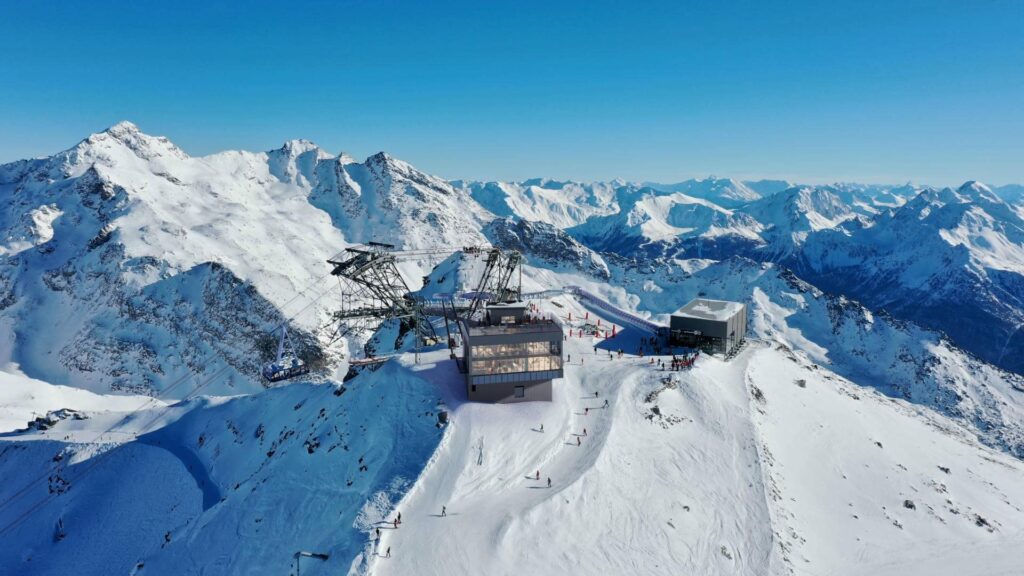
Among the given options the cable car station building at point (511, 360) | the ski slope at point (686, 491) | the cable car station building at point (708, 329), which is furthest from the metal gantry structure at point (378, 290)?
the cable car station building at point (708, 329)

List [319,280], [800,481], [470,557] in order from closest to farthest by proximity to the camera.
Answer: [470,557], [800,481], [319,280]

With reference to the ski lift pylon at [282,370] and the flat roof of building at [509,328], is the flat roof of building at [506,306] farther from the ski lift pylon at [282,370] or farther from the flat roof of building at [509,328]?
the ski lift pylon at [282,370]

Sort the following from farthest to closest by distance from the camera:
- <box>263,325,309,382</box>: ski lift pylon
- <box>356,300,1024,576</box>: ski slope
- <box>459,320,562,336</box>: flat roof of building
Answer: <box>263,325,309,382</box>: ski lift pylon → <box>459,320,562,336</box>: flat roof of building → <box>356,300,1024,576</box>: ski slope

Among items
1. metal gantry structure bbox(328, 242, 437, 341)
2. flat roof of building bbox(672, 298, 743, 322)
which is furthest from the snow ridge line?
metal gantry structure bbox(328, 242, 437, 341)

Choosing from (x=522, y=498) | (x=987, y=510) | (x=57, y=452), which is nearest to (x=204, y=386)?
(x=57, y=452)

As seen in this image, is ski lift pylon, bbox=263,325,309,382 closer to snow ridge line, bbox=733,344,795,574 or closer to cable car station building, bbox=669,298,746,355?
cable car station building, bbox=669,298,746,355

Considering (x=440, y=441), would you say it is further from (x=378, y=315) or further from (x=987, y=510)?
(x=987, y=510)
